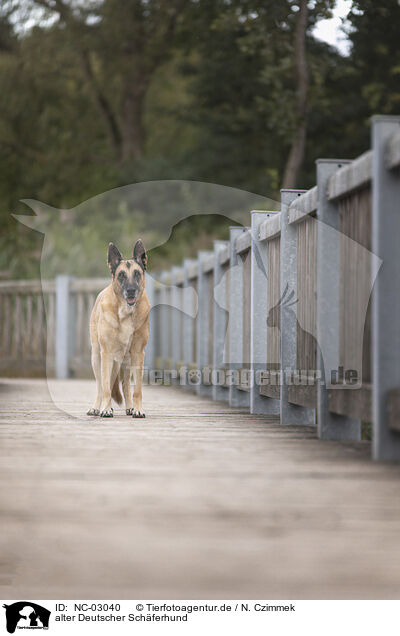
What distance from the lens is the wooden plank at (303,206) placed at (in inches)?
146

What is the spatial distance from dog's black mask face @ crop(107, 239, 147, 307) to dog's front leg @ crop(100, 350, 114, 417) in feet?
1.10

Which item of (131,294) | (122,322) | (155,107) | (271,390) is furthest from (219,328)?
(155,107)

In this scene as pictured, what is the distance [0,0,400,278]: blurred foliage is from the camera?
47.1 feet

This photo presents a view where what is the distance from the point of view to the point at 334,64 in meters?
16.1

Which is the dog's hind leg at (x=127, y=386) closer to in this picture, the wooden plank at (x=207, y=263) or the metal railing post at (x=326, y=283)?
the metal railing post at (x=326, y=283)

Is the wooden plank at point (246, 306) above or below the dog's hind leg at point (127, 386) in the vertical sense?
above

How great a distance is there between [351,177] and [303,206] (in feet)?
2.54

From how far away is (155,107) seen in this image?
78.5ft

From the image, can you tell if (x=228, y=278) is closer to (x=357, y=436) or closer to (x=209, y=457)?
(x=357, y=436)

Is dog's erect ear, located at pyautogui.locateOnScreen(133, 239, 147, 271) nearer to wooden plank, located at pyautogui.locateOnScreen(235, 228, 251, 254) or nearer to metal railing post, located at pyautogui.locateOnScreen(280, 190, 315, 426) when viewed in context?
metal railing post, located at pyautogui.locateOnScreen(280, 190, 315, 426)

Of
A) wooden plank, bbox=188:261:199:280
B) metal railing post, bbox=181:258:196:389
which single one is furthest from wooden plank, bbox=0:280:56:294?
wooden plank, bbox=188:261:199:280

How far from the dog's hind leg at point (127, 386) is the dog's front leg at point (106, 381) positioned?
0.33 ft

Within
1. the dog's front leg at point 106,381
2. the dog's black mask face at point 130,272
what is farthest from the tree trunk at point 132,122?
the dog's black mask face at point 130,272

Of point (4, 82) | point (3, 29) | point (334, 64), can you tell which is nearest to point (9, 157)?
point (4, 82)
